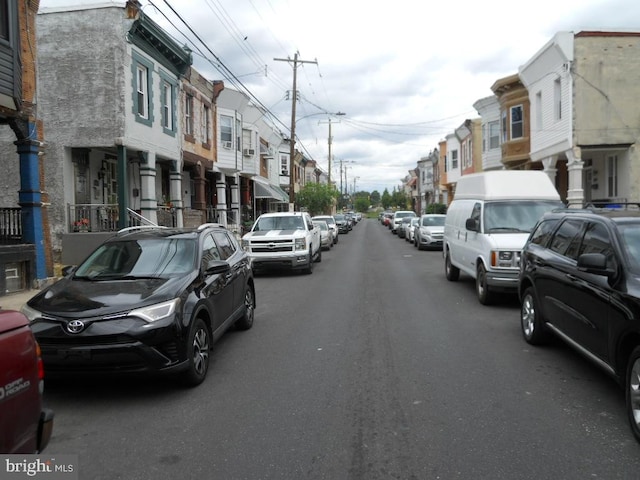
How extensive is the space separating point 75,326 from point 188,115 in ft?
63.0

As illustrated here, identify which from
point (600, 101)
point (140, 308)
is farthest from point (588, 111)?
point (140, 308)

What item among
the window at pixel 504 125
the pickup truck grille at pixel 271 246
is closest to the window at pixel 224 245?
the pickup truck grille at pixel 271 246

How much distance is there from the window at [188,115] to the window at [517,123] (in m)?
15.3

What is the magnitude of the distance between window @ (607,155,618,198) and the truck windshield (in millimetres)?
11854

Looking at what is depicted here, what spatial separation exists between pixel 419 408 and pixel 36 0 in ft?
42.4

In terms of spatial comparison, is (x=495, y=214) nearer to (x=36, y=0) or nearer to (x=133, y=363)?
(x=133, y=363)

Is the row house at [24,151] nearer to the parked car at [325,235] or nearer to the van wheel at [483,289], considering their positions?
the van wheel at [483,289]

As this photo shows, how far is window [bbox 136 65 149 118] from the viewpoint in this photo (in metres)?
17.3

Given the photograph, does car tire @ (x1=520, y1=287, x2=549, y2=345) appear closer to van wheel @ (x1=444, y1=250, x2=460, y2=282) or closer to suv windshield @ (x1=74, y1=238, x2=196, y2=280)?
suv windshield @ (x1=74, y1=238, x2=196, y2=280)

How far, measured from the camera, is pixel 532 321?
690 centimetres

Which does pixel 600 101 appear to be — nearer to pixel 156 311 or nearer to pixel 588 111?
pixel 588 111

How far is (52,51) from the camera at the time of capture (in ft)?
51.7

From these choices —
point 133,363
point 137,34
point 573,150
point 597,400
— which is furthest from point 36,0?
point 573,150

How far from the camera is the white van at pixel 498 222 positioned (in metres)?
9.38
